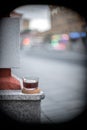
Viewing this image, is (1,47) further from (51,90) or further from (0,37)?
(51,90)

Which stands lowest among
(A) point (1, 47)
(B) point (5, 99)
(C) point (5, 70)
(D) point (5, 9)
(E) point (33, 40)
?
(E) point (33, 40)

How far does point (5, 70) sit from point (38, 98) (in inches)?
21.9

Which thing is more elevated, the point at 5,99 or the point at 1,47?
the point at 1,47

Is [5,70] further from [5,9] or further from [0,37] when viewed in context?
[5,9]

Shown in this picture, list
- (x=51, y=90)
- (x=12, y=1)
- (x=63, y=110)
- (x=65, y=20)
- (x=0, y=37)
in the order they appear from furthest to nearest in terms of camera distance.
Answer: (x=65, y=20), (x=51, y=90), (x=63, y=110), (x=0, y=37), (x=12, y=1)

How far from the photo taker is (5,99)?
3357mm

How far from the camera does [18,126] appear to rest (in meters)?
3.46

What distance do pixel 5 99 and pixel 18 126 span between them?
1.30 feet

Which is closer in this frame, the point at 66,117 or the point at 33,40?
the point at 66,117

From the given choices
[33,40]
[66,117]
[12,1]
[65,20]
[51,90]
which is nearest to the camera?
[12,1]

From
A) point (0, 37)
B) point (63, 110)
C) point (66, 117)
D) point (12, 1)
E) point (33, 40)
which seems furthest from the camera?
point (33, 40)

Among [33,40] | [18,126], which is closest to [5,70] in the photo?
[18,126]

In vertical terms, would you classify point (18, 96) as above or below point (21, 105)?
above

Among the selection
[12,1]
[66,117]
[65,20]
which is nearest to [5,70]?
[12,1]
